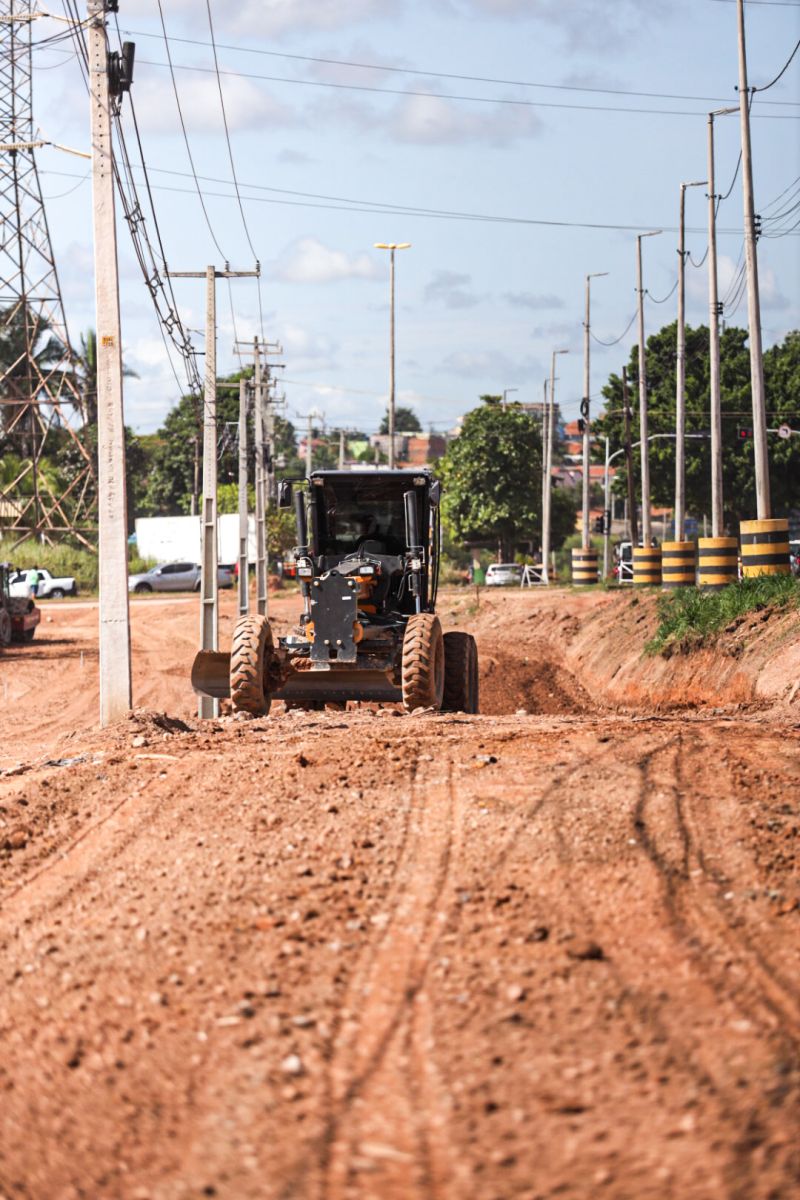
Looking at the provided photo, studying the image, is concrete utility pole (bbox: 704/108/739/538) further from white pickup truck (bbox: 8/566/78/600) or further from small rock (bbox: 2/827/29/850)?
white pickup truck (bbox: 8/566/78/600)

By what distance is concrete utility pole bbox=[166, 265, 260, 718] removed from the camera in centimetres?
2295

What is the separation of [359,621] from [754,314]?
12.6 m

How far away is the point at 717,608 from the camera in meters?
22.4

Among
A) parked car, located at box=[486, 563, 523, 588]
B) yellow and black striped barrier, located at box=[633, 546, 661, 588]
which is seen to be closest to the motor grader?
yellow and black striped barrier, located at box=[633, 546, 661, 588]

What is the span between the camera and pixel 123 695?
16.4m

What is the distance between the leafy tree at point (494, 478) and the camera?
77.1 m

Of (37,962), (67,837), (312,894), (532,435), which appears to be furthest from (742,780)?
(532,435)

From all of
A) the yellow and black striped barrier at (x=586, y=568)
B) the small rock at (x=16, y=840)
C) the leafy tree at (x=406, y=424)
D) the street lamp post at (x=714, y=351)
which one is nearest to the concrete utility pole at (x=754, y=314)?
the street lamp post at (x=714, y=351)

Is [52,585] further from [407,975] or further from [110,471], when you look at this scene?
Answer: [407,975]

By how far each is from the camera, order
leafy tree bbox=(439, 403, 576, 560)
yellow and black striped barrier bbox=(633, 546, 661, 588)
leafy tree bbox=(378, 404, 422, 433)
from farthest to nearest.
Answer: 1. leafy tree bbox=(378, 404, 422, 433)
2. leafy tree bbox=(439, 403, 576, 560)
3. yellow and black striped barrier bbox=(633, 546, 661, 588)

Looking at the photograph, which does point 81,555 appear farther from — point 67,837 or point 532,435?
point 67,837

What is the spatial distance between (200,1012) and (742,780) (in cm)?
517

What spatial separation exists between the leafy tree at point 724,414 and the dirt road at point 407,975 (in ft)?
211

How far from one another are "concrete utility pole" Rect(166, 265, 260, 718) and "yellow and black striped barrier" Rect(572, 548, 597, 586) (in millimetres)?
19627
